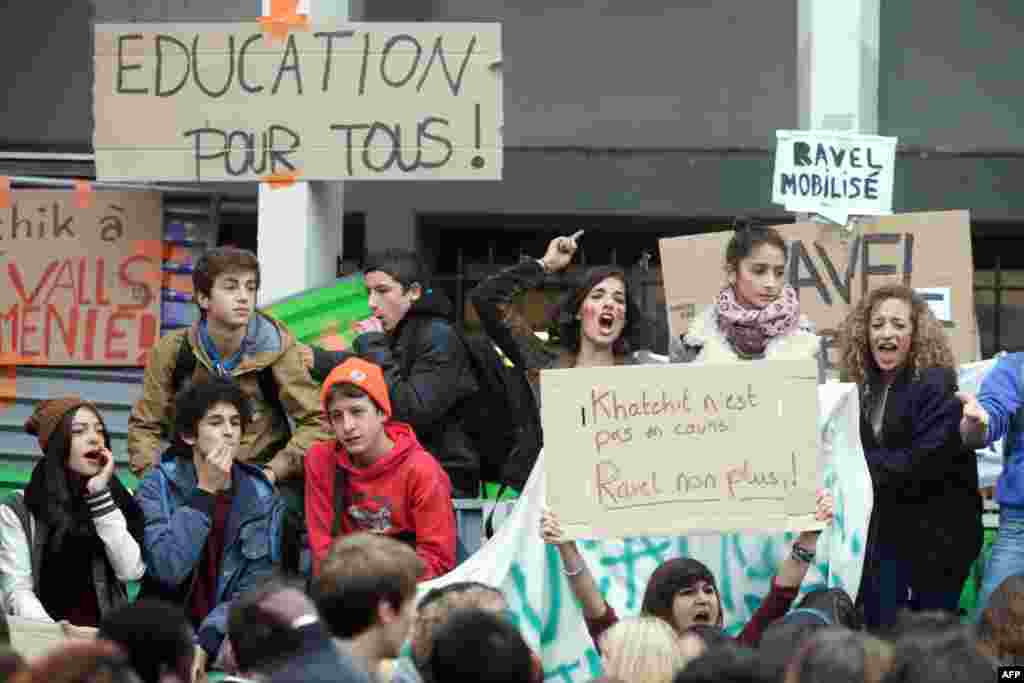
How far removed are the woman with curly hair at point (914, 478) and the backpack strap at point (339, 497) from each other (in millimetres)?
1761

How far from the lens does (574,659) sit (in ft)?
26.3

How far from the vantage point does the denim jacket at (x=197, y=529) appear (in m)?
8.08

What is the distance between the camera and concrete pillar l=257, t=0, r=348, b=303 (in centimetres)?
1120

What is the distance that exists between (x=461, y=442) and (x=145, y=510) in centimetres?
145

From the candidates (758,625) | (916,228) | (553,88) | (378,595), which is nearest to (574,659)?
(758,625)

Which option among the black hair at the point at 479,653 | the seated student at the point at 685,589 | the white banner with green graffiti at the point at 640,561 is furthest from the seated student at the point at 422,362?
the black hair at the point at 479,653

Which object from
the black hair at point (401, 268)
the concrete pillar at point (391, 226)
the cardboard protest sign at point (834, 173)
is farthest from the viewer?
the concrete pillar at point (391, 226)

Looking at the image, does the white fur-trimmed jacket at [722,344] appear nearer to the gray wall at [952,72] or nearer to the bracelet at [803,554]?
the bracelet at [803,554]

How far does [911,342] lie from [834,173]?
6.33 feet

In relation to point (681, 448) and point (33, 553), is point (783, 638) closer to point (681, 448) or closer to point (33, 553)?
point (681, 448)

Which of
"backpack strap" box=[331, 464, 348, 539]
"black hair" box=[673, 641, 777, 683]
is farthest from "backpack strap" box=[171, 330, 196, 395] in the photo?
"black hair" box=[673, 641, 777, 683]

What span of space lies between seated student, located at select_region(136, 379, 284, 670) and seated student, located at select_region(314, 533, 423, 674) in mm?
2193

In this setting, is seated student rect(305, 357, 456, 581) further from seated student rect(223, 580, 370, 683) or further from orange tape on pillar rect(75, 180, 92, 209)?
orange tape on pillar rect(75, 180, 92, 209)

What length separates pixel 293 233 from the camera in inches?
442
